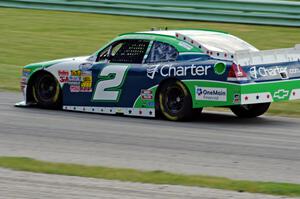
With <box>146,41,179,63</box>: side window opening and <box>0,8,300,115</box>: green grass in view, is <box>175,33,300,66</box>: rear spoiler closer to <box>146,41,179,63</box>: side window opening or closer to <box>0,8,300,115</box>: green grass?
<box>146,41,179,63</box>: side window opening

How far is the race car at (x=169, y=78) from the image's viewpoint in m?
13.3

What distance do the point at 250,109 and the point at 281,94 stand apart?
93 cm

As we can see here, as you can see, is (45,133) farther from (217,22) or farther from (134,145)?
(217,22)

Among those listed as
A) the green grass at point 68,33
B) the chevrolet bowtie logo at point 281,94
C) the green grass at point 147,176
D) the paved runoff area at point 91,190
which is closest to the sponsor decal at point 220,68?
the chevrolet bowtie logo at point 281,94

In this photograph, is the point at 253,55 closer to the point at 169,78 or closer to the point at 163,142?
the point at 169,78

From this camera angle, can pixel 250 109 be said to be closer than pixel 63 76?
Yes

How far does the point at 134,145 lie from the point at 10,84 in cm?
729

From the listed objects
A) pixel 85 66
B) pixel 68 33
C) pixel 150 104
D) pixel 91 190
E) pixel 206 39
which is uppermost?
pixel 68 33

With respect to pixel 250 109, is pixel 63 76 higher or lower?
higher

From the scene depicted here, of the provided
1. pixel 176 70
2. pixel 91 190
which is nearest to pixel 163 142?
pixel 176 70

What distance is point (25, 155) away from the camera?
1099 centimetres

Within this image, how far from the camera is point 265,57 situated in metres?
13.5

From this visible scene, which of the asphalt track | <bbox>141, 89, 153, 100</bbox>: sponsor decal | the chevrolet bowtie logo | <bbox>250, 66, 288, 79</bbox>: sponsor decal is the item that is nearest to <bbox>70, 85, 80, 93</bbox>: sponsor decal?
the asphalt track

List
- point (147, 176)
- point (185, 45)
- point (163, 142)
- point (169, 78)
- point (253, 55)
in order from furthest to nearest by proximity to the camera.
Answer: point (185, 45) < point (169, 78) < point (253, 55) < point (163, 142) < point (147, 176)
